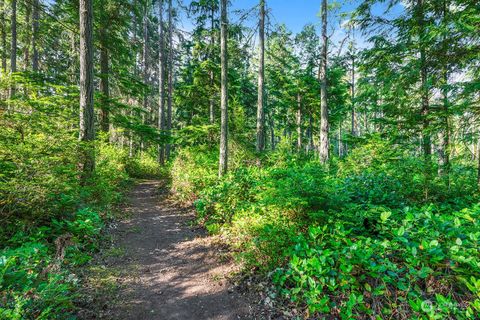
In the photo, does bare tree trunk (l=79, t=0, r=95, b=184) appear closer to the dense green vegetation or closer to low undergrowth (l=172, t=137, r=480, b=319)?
the dense green vegetation

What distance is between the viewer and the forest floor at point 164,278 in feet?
11.6

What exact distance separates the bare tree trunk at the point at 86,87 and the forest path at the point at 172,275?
206 centimetres

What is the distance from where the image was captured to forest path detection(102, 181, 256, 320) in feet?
11.7

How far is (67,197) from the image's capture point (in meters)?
4.50

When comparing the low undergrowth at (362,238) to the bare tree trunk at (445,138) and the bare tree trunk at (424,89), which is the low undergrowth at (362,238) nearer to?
the bare tree trunk at (445,138)

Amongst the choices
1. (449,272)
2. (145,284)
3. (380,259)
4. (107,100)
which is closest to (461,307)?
(449,272)

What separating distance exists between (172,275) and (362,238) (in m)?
3.54

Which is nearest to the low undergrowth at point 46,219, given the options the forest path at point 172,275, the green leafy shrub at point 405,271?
the forest path at point 172,275

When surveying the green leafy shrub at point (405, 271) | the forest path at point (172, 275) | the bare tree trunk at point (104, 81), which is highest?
the bare tree trunk at point (104, 81)

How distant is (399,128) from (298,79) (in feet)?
31.1

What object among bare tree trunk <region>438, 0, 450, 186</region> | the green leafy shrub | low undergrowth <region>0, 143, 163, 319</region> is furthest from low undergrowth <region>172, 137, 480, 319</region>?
low undergrowth <region>0, 143, 163, 319</region>

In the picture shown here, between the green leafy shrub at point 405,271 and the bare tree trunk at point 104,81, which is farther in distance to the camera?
the bare tree trunk at point 104,81

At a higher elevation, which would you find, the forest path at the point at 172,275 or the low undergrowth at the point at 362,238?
the low undergrowth at the point at 362,238

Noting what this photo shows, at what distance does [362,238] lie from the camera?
3.20m
